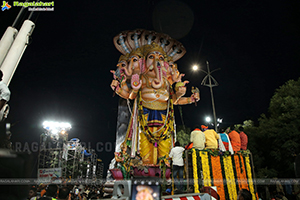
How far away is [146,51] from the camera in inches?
399

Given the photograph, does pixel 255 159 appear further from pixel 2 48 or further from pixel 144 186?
pixel 2 48

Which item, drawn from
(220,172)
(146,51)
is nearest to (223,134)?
(220,172)

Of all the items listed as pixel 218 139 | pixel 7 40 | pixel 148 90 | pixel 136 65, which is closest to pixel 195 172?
pixel 218 139

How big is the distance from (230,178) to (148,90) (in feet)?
16.4

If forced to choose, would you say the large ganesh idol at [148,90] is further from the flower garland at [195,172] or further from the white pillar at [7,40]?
the white pillar at [7,40]

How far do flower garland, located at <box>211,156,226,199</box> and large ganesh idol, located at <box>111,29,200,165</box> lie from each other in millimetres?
2454

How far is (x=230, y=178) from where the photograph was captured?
682 centimetres

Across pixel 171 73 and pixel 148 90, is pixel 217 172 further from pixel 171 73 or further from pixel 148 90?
pixel 171 73

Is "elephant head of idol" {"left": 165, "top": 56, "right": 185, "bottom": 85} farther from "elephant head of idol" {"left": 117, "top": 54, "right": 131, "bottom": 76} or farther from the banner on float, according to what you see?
the banner on float

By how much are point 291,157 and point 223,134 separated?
642 cm

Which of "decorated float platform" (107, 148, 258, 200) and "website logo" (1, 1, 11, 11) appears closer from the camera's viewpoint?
"decorated float platform" (107, 148, 258, 200)

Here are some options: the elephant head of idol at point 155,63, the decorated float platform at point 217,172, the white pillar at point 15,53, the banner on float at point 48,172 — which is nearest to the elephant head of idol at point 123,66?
the elephant head of idol at point 155,63

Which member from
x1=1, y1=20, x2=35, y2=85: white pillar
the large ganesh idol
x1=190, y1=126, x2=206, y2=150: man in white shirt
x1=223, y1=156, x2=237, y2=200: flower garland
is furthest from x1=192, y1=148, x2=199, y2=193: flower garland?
x1=1, y1=20, x2=35, y2=85: white pillar

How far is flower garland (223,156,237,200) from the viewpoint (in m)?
6.49
